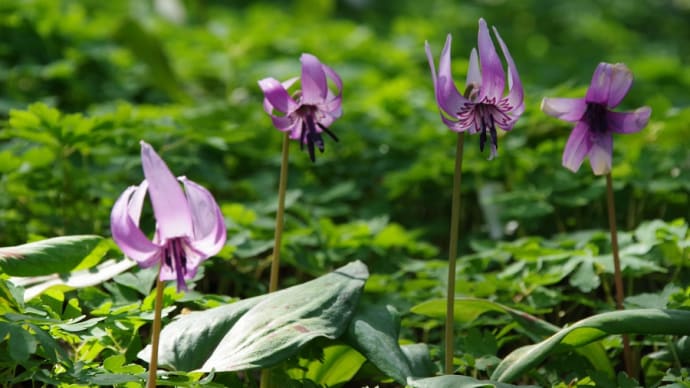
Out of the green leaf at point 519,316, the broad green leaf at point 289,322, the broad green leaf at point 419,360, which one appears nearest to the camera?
the broad green leaf at point 289,322

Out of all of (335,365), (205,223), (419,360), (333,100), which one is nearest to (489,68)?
(333,100)

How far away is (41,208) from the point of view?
9.79 feet

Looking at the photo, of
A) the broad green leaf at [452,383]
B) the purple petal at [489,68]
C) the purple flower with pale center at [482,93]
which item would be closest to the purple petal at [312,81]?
the purple flower with pale center at [482,93]

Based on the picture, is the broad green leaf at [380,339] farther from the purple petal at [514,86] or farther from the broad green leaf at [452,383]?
the purple petal at [514,86]

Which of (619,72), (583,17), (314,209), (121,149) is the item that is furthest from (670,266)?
(583,17)

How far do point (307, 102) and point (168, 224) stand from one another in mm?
594

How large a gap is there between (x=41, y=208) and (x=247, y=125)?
4.00 feet

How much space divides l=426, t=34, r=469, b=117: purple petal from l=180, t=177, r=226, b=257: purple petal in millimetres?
543

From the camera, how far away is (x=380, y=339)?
1.99 m

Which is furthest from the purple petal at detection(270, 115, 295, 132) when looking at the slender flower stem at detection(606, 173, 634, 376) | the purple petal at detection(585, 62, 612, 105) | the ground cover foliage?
the slender flower stem at detection(606, 173, 634, 376)

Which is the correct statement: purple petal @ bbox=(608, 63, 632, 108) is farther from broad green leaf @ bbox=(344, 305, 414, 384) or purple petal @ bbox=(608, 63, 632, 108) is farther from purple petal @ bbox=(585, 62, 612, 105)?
broad green leaf @ bbox=(344, 305, 414, 384)

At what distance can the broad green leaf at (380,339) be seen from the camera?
192 cm

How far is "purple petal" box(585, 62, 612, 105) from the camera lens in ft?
6.36

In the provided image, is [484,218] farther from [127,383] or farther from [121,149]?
[127,383]
